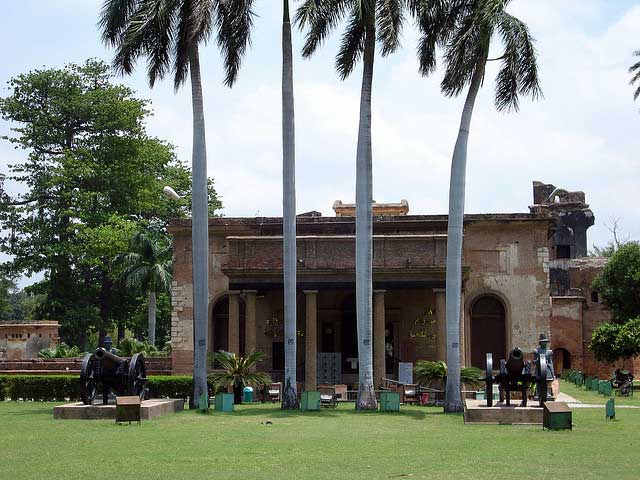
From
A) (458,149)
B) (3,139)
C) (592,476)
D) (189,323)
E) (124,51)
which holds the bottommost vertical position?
(592,476)

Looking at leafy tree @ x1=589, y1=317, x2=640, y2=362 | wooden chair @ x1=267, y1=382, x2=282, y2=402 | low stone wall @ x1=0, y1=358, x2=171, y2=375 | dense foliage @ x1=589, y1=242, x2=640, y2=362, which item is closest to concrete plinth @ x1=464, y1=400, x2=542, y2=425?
wooden chair @ x1=267, y1=382, x2=282, y2=402

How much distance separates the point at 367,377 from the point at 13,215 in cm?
3271

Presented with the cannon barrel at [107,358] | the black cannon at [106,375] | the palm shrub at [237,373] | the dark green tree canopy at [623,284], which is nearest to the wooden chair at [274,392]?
the palm shrub at [237,373]

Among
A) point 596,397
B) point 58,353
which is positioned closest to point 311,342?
point 596,397

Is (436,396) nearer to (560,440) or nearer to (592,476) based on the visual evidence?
(560,440)

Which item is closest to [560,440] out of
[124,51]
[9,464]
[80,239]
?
[9,464]

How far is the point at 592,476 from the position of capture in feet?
41.8

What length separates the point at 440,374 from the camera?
28.0 m

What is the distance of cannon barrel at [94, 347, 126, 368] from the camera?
2234cm

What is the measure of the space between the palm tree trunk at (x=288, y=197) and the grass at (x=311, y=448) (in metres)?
3.98

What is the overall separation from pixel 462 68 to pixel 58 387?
14300 mm

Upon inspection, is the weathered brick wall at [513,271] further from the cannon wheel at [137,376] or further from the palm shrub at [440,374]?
the cannon wheel at [137,376]

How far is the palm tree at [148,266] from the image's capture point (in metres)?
49.9

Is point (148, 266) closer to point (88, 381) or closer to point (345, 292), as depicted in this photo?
point (345, 292)
